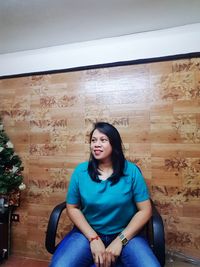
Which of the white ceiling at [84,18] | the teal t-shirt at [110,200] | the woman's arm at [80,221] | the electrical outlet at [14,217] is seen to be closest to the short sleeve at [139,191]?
the teal t-shirt at [110,200]

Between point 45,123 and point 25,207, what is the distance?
921mm

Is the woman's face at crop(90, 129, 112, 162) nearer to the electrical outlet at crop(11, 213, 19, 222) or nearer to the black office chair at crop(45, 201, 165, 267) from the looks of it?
the black office chair at crop(45, 201, 165, 267)

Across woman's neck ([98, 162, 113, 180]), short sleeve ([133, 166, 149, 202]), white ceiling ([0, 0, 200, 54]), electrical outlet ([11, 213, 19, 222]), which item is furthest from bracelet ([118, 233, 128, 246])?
white ceiling ([0, 0, 200, 54])

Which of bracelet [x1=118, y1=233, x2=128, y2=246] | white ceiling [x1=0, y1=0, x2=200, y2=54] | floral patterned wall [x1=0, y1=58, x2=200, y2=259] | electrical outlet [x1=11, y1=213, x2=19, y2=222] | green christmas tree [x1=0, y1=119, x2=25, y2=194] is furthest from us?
electrical outlet [x1=11, y1=213, x2=19, y2=222]

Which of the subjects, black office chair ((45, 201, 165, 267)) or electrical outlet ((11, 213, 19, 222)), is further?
electrical outlet ((11, 213, 19, 222))

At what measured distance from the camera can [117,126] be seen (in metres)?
2.07

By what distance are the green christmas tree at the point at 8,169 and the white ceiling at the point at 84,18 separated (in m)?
0.99

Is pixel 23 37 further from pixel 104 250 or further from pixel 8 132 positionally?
pixel 104 250

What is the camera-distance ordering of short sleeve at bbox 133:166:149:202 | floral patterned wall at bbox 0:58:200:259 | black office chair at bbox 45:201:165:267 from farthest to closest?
1. floral patterned wall at bbox 0:58:200:259
2. short sleeve at bbox 133:166:149:202
3. black office chair at bbox 45:201:165:267

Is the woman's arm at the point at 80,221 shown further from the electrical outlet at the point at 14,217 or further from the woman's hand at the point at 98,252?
the electrical outlet at the point at 14,217

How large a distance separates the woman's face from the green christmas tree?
0.95 m

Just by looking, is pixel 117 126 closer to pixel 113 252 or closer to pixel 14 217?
pixel 113 252

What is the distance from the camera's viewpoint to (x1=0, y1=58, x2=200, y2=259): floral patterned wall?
191 centimetres

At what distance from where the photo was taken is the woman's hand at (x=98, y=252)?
131 cm
